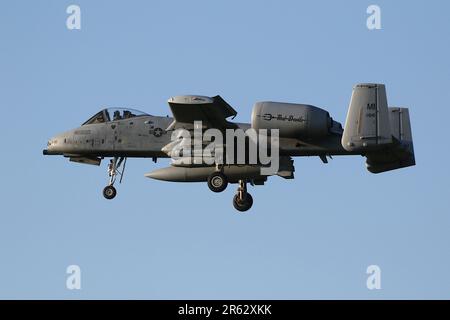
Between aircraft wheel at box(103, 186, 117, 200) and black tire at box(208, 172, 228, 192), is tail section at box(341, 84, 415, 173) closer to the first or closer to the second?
black tire at box(208, 172, 228, 192)

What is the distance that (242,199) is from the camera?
133 ft

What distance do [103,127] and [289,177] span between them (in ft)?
21.7

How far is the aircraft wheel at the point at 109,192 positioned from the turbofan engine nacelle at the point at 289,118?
23.4 ft

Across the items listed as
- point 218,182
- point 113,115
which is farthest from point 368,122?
point 113,115

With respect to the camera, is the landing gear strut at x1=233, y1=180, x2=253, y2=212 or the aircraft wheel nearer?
the landing gear strut at x1=233, y1=180, x2=253, y2=212

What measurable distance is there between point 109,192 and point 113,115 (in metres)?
2.71

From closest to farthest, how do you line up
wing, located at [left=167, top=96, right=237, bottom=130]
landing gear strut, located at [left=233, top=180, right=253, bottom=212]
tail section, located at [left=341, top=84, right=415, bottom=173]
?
tail section, located at [left=341, top=84, right=415, bottom=173] → wing, located at [left=167, top=96, right=237, bottom=130] → landing gear strut, located at [left=233, top=180, right=253, bottom=212]

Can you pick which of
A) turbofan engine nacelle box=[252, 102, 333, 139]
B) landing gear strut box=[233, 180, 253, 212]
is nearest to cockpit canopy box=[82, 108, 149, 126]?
landing gear strut box=[233, 180, 253, 212]

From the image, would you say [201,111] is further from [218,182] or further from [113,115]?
[113,115]

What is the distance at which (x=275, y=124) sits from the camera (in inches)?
1435

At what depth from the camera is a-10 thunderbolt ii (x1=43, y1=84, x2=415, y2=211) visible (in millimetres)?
35719

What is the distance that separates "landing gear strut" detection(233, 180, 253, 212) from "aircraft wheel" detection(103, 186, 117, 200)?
4.26m
